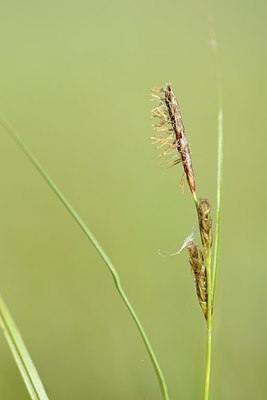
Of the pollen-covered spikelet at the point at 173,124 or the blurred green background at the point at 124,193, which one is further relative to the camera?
the blurred green background at the point at 124,193

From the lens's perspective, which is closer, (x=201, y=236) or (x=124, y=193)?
(x=201, y=236)

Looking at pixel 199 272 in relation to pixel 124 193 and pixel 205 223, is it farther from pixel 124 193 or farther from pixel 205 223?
pixel 124 193

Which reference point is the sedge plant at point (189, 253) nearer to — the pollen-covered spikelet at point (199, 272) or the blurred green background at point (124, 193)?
the pollen-covered spikelet at point (199, 272)

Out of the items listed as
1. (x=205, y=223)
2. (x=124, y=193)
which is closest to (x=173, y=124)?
(x=205, y=223)

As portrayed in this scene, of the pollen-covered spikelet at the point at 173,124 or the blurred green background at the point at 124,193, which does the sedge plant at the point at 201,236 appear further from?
the blurred green background at the point at 124,193

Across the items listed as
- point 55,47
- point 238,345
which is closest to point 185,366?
point 238,345

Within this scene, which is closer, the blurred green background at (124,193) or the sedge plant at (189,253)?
the sedge plant at (189,253)

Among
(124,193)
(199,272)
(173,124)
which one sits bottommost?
(124,193)

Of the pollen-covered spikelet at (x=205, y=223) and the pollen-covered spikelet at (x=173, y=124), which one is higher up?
the pollen-covered spikelet at (x=173, y=124)

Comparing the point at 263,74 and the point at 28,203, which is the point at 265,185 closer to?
the point at 263,74

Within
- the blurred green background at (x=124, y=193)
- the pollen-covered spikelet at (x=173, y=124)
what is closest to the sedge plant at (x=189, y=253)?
the pollen-covered spikelet at (x=173, y=124)

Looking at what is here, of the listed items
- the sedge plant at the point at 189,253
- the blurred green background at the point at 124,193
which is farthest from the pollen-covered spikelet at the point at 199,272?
the blurred green background at the point at 124,193
